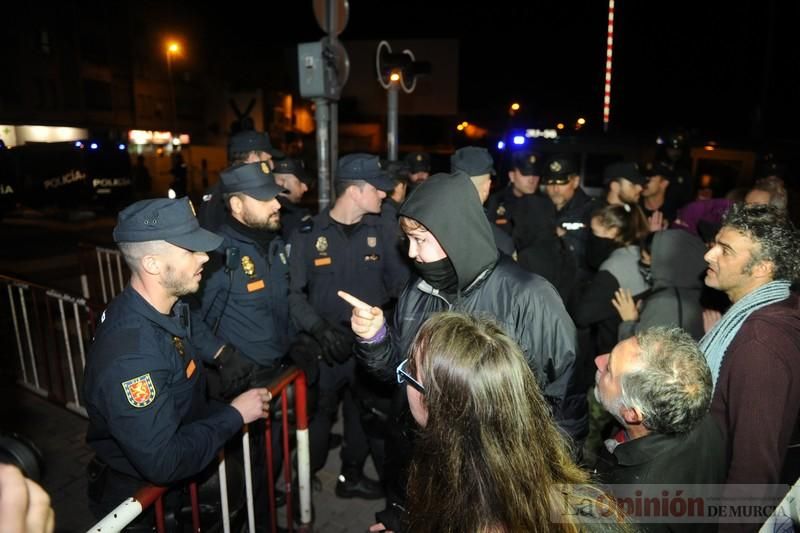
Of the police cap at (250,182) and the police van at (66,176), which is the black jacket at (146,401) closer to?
the police cap at (250,182)

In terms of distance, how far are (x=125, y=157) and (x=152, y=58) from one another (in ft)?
50.7

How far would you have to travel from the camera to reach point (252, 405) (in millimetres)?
2619

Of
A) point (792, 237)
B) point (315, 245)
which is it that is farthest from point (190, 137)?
point (792, 237)

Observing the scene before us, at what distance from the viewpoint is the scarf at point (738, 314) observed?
2457 millimetres

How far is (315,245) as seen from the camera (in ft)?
14.2

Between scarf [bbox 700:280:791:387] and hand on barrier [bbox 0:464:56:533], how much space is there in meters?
2.71

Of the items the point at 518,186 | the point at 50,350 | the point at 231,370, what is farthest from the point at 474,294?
the point at 50,350

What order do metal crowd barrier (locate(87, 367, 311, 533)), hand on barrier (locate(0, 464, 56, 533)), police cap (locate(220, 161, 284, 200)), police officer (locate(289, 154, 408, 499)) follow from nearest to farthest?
1. hand on barrier (locate(0, 464, 56, 533))
2. metal crowd barrier (locate(87, 367, 311, 533))
3. police cap (locate(220, 161, 284, 200))
4. police officer (locate(289, 154, 408, 499))

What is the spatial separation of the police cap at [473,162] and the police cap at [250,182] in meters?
1.75

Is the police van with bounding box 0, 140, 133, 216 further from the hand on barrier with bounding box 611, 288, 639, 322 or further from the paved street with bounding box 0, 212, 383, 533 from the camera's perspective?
the hand on barrier with bounding box 611, 288, 639, 322

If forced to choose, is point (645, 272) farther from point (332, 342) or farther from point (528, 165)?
point (528, 165)

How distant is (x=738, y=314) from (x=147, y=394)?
2863 millimetres

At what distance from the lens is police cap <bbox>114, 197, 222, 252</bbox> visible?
7.97 feet

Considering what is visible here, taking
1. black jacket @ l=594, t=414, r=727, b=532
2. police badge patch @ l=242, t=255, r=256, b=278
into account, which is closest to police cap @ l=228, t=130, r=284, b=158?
→ police badge patch @ l=242, t=255, r=256, b=278
